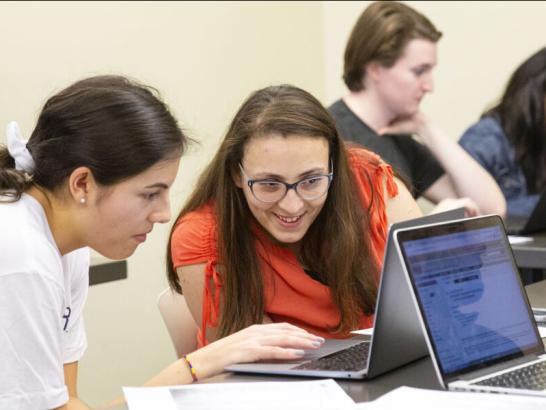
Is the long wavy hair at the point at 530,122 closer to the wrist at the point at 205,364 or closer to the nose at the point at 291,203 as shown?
the nose at the point at 291,203

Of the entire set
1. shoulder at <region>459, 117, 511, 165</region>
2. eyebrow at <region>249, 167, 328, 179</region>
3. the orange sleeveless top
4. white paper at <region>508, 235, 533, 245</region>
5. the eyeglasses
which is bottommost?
white paper at <region>508, 235, 533, 245</region>

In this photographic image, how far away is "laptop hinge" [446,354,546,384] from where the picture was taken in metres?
1.41

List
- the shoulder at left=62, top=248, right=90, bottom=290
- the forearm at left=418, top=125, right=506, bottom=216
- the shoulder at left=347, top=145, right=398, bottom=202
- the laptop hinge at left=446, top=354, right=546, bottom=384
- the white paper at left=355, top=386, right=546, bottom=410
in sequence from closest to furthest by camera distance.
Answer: the white paper at left=355, top=386, right=546, bottom=410, the laptop hinge at left=446, top=354, right=546, bottom=384, the shoulder at left=62, top=248, right=90, bottom=290, the shoulder at left=347, top=145, right=398, bottom=202, the forearm at left=418, top=125, right=506, bottom=216

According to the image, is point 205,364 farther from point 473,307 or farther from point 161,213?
point 473,307

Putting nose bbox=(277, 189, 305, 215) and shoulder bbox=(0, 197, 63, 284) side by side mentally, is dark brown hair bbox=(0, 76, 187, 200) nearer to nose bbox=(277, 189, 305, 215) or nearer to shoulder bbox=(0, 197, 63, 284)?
shoulder bbox=(0, 197, 63, 284)

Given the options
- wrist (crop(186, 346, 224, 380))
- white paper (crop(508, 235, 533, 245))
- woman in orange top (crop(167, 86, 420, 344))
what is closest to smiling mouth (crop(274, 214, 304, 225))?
woman in orange top (crop(167, 86, 420, 344))

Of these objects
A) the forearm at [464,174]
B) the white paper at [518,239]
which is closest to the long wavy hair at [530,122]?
the forearm at [464,174]

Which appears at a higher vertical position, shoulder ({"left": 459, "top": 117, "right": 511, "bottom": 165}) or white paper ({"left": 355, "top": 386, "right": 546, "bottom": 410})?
white paper ({"left": 355, "top": 386, "right": 546, "bottom": 410})

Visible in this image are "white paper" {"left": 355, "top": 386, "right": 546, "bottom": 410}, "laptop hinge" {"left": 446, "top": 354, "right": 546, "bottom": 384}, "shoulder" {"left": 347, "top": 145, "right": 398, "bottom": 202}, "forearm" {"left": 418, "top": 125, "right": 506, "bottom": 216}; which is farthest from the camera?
"forearm" {"left": 418, "top": 125, "right": 506, "bottom": 216}

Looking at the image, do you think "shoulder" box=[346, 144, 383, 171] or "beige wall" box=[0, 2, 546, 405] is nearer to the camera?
"shoulder" box=[346, 144, 383, 171]

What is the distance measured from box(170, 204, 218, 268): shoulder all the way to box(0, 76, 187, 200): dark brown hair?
1.62ft

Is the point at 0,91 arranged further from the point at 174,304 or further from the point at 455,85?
the point at 455,85

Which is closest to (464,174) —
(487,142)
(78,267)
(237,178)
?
(487,142)

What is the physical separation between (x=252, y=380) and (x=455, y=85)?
2.97m
